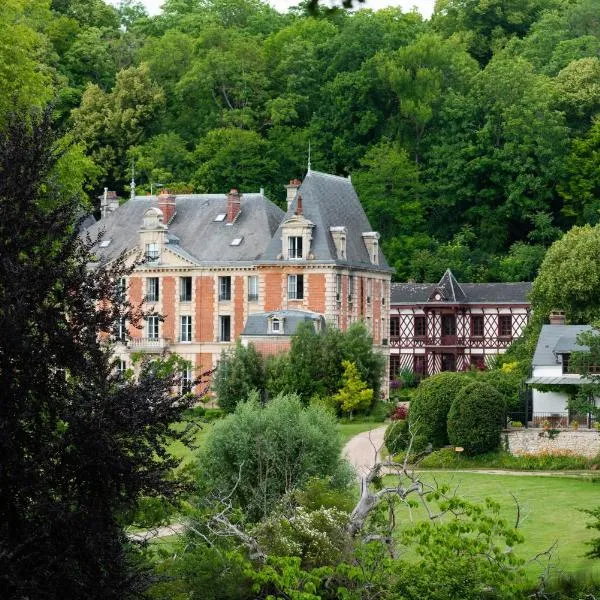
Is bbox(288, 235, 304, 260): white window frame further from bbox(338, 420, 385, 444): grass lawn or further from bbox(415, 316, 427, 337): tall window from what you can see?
bbox(415, 316, 427, 337): tall window

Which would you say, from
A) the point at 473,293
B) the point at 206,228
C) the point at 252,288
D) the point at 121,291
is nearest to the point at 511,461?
the point at 252,288

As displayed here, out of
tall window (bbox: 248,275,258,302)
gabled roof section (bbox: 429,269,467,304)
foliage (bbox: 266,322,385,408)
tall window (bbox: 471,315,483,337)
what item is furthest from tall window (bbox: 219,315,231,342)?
tall window (bbox: 471,315,483,337)

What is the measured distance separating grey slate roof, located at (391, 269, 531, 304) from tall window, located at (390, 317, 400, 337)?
2.61 feet

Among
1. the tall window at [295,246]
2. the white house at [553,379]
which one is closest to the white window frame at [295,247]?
the tall window at [295,246]

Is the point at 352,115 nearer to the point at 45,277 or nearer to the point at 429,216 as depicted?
the point at 429,216

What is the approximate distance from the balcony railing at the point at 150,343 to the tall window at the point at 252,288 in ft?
11.4

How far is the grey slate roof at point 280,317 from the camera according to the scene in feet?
193

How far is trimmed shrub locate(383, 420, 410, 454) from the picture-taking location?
45.1m

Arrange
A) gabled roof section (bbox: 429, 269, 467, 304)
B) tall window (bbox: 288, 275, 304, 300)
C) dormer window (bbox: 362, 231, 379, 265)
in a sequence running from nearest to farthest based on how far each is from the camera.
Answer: tall window (bbox: 288, 275, 304, 300)
dormer window (bbox: 362, 231, 379, 265)
gabled roof section (bbox: 429, 269, 467, 304)

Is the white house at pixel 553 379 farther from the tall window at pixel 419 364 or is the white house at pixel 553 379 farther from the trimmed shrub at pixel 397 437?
the tall window at pixel 419 364

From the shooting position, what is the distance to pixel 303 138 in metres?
80.0

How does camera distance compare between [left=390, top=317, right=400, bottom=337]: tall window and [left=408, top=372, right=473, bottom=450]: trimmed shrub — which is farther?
[left=390, top=317, right=400, bottom=337]: tall window

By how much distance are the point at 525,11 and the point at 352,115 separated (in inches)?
619

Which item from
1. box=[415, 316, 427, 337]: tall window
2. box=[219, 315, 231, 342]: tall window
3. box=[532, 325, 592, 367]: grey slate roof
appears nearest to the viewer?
box=[532, 325, 592, 367]: grey slate roof
